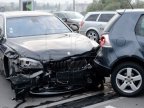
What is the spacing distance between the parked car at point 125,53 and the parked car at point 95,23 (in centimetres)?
952

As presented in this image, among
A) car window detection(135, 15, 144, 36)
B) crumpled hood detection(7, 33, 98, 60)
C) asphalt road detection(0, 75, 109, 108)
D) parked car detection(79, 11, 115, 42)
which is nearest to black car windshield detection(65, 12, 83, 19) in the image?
parked car detection(79, 11, 115, 42)

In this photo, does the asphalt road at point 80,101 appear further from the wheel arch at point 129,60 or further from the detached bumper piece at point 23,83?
the wheel arch at point 129,60

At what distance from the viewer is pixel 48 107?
6062 millimetres

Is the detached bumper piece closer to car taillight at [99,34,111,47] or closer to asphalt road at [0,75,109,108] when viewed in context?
asphalt road at [0,75,109,108]

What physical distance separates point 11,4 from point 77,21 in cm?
520

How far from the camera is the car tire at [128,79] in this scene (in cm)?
639

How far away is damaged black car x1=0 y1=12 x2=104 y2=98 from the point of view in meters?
6.39

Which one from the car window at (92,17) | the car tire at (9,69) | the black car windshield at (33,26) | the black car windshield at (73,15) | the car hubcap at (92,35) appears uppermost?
the black car windshield at (73,15)

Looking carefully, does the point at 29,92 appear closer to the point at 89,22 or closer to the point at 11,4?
the point at 89,22

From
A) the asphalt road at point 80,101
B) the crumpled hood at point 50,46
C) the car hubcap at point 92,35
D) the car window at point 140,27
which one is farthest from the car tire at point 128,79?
the car hubcap at point 92,35

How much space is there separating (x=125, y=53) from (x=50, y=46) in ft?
4.69

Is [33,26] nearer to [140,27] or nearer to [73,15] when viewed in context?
[140,27]

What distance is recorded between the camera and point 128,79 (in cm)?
646

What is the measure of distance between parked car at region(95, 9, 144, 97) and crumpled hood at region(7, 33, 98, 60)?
53 cm
